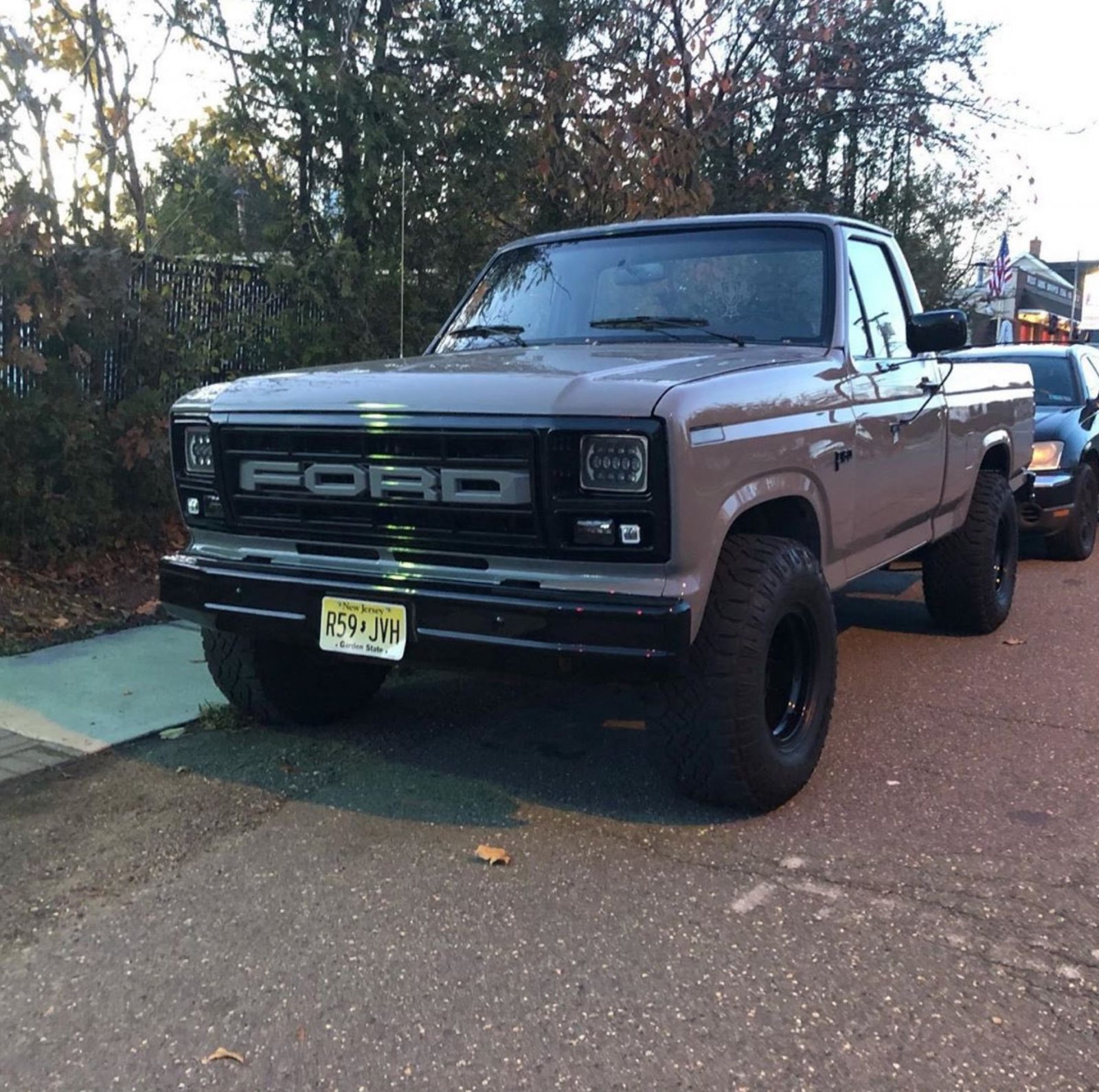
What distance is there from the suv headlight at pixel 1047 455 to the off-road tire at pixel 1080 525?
7.2 inches

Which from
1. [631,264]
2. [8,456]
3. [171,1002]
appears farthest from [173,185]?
[171,1002]

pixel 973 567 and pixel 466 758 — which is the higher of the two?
pixel 973 567

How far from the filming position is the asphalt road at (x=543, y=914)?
7.97ft

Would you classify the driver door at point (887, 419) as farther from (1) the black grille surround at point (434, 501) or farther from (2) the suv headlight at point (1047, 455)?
(2) the suv headlight at point (1047, 455)

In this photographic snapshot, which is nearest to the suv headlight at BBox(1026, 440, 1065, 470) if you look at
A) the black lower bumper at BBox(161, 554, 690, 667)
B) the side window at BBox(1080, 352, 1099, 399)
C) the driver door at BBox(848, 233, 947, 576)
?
the side window at BBox(1080, 352, 1099, 399)

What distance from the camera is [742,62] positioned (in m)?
12.0

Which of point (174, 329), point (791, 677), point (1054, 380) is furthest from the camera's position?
point (1054, 380)

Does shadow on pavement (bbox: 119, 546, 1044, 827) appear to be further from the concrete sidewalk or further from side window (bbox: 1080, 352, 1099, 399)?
side window (bbox: 1080, 352, 1099, 399)

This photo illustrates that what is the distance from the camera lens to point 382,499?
348 centimetres

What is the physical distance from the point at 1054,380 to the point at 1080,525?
1.36m

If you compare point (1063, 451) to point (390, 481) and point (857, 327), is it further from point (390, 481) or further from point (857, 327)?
point (390, 481)

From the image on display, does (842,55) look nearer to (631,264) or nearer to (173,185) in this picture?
(173,185)

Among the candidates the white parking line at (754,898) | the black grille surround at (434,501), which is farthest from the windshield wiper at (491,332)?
the white parking line at (754,898)

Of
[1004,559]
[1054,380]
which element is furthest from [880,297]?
[1054,380]
